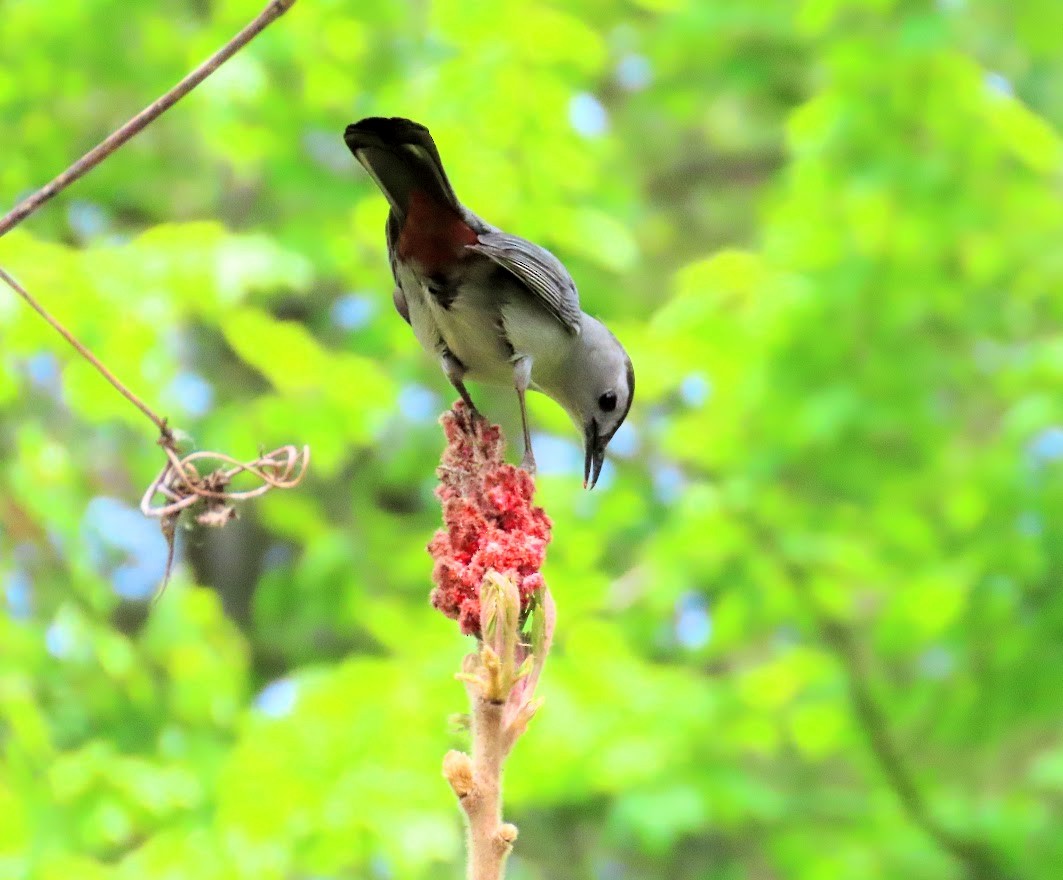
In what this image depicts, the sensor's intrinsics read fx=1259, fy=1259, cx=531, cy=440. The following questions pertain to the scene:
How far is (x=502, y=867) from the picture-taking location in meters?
1.20

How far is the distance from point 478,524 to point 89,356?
1.59ft

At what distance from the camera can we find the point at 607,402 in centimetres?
257

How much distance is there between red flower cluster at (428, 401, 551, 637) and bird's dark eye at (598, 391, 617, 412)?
98 centimetres

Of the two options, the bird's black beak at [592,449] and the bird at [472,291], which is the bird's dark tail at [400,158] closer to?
the bird at [472,291]

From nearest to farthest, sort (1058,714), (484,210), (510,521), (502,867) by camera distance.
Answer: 1. (502,867)
2. (510,521)
3. (484,210)
4. (1058,714)

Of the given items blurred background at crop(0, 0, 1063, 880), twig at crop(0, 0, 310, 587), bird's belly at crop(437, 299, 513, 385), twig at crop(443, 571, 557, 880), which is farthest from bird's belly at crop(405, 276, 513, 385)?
blurred background at crop(0, 0, 1063, 880)

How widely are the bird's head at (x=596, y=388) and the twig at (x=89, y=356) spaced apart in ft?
3.41

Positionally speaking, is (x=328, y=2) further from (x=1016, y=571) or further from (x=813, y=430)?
(x=1016, y=571)

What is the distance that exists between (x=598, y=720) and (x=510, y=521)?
3451 mm

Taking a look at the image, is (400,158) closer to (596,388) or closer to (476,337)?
(476,337)

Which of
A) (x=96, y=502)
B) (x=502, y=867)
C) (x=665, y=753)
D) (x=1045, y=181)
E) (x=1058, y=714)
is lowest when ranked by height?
(x=502, y=867)

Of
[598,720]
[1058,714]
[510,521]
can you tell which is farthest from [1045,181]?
[510,521]

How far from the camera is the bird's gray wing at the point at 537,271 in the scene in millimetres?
2096

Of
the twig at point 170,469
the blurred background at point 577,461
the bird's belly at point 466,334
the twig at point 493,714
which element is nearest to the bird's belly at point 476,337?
the bird's belly at point 466,334
